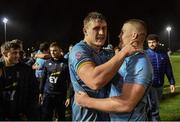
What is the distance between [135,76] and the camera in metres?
3.42

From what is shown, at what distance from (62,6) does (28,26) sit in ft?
22.7

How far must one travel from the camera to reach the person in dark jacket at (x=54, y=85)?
9.80m

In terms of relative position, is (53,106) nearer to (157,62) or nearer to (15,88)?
(157,62)

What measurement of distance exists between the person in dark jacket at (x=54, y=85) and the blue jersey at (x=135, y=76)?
A: 620 cm

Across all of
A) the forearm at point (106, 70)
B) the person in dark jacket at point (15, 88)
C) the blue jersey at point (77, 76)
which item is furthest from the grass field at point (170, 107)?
the forearm at point (106, 70)

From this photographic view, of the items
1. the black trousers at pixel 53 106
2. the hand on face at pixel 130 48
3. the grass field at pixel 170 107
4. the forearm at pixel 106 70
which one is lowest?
the grass field at pixel 170 107

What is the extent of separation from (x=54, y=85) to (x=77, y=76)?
20.0 feet

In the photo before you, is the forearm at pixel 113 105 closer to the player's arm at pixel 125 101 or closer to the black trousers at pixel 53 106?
the player's arm at pixel 125 101

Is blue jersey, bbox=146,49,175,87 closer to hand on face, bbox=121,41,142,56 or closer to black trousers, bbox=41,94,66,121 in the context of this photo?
black trousers, bbox=41,94,66,121

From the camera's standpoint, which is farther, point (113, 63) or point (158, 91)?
point (158, 91)

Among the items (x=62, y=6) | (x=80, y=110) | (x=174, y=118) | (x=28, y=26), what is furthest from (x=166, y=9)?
(x=80, y=110)

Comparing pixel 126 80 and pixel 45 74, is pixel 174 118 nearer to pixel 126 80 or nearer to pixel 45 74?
pixel 45 74

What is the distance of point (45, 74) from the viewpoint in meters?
9.91

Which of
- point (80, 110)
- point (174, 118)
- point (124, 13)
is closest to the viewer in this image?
point (80, 110)
